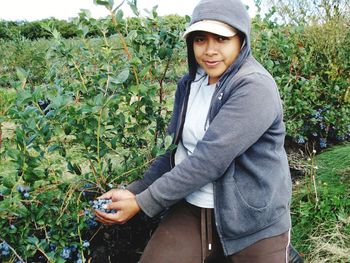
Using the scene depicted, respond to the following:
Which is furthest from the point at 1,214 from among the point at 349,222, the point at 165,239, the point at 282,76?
the point at 282,76

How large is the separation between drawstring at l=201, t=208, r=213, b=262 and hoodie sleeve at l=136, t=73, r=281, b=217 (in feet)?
0.48

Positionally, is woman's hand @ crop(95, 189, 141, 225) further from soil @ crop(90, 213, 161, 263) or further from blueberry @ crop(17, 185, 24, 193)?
soil @ crop(90, 213, 161, 263)

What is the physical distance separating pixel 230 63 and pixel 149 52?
0.51 metres

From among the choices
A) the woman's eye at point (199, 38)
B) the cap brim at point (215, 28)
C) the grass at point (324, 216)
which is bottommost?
the grass at point (324, 216)

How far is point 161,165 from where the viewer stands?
2025 millimetres

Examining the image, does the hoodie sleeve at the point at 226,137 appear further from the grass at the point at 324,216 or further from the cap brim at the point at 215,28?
the grass at the point at 324,216

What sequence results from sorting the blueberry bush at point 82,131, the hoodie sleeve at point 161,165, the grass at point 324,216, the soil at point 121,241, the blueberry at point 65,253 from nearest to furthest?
the blueberry bush at point 82,131 → the blueberry at point 65,253 → the hoodie sleeve at point 161,165 → the soil at point 121,241 → the grass at point 324,216

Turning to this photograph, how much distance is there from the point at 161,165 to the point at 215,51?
0.57m

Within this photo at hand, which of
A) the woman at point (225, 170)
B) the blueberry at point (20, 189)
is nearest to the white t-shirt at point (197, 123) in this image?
the woman at point (225, 170)

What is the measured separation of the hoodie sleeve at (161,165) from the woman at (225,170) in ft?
0.40

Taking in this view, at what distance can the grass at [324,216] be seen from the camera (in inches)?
96.6

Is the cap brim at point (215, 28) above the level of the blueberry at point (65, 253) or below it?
above

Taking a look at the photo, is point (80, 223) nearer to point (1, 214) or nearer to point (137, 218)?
point (1, 214)

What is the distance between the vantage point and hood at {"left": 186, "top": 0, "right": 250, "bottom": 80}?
64.9 inches
